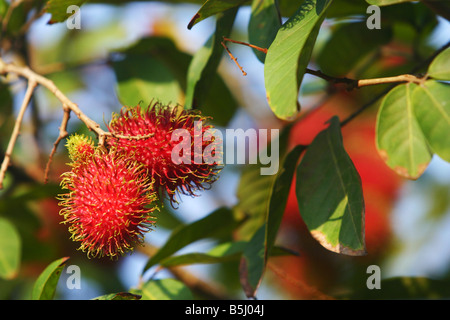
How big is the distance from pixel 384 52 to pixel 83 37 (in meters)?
1.76

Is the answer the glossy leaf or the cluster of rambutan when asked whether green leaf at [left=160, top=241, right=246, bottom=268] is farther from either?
the glossy leaf

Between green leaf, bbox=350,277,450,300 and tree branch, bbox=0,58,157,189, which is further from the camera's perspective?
green leaf, bbox=350,277,450,300

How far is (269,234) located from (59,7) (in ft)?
2.22

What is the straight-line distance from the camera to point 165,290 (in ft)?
3.87

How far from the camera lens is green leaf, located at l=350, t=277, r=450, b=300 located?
1.32 metres

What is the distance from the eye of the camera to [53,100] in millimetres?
2594

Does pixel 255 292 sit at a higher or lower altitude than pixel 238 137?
lower

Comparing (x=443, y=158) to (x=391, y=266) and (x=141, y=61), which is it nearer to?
(x=141, y=61)

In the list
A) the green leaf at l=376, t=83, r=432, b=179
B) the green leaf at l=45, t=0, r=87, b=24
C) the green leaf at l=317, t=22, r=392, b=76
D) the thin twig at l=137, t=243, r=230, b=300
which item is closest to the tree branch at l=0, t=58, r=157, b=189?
the green leaf at l=45, t=0, r=87, b=24

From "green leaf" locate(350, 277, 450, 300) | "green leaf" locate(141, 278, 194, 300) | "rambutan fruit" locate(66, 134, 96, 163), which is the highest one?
"rambutan fruit" locate(66, 134, 96, 163)

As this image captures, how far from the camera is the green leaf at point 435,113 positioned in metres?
0.85

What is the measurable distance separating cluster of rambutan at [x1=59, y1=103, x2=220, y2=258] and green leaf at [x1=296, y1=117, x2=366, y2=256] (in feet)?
0.77

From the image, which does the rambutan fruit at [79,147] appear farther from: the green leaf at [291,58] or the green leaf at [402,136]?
the green leaf at [402,136]
